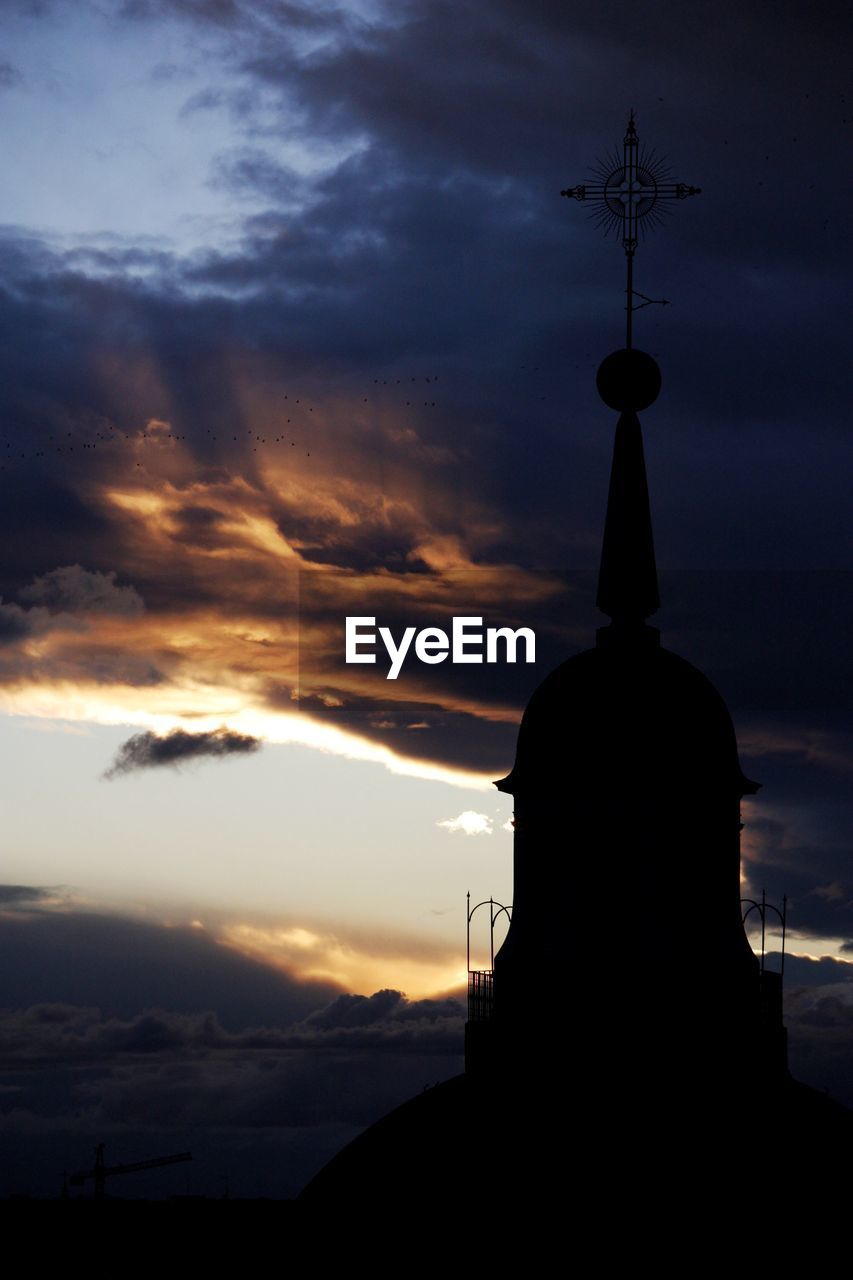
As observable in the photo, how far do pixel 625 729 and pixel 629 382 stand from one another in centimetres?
903

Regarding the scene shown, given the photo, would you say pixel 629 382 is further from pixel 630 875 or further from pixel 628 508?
pixel 630 875

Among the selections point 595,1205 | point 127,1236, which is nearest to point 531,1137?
point 595,1205

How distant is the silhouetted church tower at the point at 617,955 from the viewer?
47.8 meters

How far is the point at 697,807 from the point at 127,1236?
36.0m

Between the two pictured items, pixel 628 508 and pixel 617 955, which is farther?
pixel 628 508

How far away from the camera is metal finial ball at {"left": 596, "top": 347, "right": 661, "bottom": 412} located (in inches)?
2120

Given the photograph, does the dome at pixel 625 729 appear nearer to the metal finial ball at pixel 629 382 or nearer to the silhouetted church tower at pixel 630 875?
the silhouetted church tower at pixel 630 875

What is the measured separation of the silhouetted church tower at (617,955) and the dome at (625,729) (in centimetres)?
4

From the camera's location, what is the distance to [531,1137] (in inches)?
1834

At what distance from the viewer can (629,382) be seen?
177 feet

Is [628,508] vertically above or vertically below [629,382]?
below

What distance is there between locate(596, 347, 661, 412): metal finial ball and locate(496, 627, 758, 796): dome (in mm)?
6840

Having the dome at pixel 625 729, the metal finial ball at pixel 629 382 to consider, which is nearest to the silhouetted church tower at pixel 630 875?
the dome at pixel 625 729

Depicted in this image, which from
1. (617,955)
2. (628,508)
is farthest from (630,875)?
(628,508)
